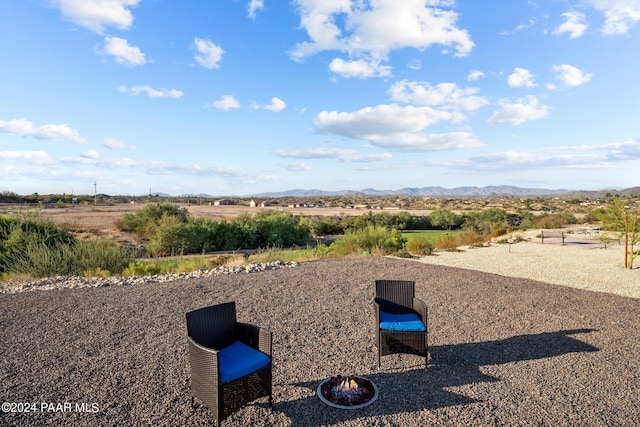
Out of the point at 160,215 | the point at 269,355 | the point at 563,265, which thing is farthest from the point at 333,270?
the point at 160,215

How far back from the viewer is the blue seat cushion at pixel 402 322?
453cm

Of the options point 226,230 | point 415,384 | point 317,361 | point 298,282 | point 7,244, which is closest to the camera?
point 415,384

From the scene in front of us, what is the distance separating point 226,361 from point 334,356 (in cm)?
167

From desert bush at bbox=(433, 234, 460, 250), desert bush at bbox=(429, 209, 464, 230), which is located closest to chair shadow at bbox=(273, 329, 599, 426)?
desert bush at bbox=(433, 234, 460, 250)

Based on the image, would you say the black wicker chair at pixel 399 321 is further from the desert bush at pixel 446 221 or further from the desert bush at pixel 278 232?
the desert bush at pixel 446 221

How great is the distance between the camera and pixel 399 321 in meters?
4.77

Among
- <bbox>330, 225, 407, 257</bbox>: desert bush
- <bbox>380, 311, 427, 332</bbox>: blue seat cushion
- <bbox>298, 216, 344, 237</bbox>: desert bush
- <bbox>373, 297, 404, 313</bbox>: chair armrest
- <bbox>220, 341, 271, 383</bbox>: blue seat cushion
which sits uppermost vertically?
<bbox>373, 297, 404, 313</bbox>: chair armrest

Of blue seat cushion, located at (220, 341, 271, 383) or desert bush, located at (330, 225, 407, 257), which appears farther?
desert bush, located at (330, 225, 407, 257)

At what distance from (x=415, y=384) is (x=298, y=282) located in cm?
508

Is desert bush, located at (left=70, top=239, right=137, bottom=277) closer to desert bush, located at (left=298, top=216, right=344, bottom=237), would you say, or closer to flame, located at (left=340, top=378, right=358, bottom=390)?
flame, located at (left=340, top=378, right=358, bottom=390)

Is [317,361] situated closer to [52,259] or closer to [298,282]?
[298,282]

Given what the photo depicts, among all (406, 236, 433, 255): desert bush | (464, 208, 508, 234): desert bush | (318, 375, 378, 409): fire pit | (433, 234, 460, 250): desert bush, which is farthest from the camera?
(464, 208, 508, 234): desert bush

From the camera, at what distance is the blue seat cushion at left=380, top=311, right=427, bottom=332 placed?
4531 mm

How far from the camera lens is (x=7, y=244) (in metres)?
11.9
